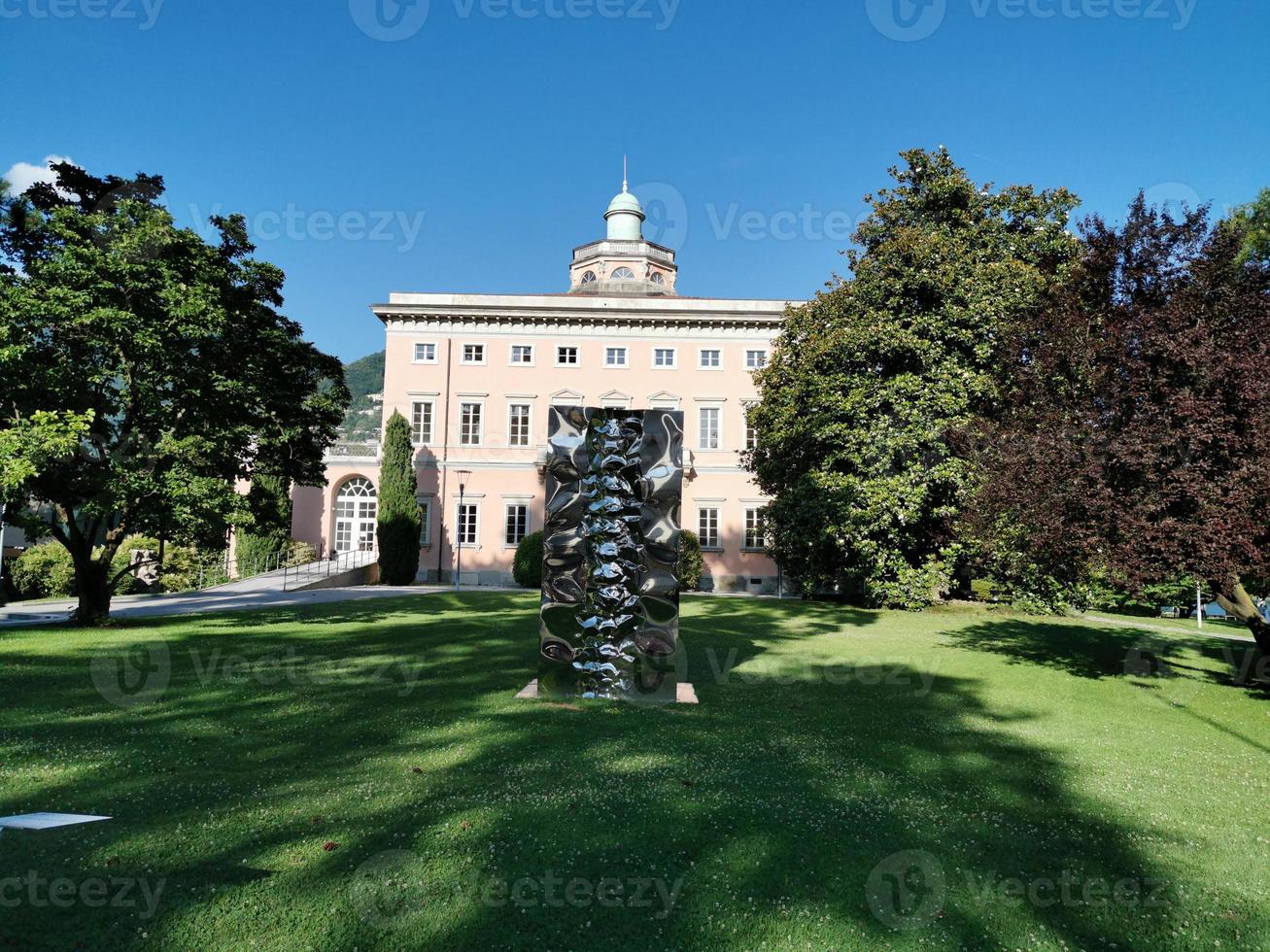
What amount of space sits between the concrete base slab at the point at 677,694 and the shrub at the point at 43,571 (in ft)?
67.8

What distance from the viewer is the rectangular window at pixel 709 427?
33.8m

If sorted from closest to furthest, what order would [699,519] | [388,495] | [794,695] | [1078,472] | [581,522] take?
[581,522]
[794,695]
[1078,472]
[388,495]
[699,519]

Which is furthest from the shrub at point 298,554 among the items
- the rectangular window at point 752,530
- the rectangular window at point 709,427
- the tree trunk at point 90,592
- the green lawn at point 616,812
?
the green lawn at point 616,812

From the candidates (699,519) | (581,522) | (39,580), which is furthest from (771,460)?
(39,580)

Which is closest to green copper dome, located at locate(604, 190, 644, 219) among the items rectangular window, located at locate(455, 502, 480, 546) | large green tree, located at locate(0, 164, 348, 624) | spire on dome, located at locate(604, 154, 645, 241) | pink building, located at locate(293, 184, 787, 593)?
spire on dome, located at locate(604, 154, 645, 241)

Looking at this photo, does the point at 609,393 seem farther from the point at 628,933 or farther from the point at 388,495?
the point at 628,933

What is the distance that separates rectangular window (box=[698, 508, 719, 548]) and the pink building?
0.04 m

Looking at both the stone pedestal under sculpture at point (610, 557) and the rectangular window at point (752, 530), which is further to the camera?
the rectangular window at point (752, 530)

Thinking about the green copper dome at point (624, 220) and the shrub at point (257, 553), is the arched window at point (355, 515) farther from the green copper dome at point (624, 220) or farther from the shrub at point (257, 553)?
the green copper dome at point (624, 220)

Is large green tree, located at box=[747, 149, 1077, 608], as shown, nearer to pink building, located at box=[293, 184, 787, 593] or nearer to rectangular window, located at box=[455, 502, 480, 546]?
pink building, located at box=[293, 184, 787, 593]

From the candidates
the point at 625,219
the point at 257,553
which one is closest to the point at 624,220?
the point at 625,219

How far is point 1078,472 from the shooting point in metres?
10.7

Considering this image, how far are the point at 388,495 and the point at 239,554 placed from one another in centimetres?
674

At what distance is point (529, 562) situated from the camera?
96.8 feet
